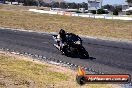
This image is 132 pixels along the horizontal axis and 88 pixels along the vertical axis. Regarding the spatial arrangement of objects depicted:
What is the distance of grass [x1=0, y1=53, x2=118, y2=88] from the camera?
1289 cm

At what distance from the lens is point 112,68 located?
18.0 meters

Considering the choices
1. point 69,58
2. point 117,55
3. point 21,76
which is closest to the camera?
point 21,76

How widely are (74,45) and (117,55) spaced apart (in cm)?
313

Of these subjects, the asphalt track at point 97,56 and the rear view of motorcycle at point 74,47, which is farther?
the rear view of motorcycle at point 74,47

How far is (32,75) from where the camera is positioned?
1461cm

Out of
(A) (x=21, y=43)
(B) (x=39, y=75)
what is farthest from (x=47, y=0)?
(B) (x=39, y=75)

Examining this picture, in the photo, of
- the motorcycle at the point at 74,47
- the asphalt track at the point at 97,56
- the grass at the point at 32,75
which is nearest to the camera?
the grass at the point at 32,75

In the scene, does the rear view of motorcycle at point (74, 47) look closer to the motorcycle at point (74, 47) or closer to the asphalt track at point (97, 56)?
the motorcycle at point (74, 47)

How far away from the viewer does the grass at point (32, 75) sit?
1289 cm

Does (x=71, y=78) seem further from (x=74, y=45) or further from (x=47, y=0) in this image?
(x=47, y=0)

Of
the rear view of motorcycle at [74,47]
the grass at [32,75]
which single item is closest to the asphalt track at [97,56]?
the rear view of motorcycle at [74,47]

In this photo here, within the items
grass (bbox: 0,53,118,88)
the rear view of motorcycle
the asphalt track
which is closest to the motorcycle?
the rear view of motorcycle

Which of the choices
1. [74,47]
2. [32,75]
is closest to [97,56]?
[74,47]

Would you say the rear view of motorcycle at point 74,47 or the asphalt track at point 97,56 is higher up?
the rear view of motorcycle at point 74,47
